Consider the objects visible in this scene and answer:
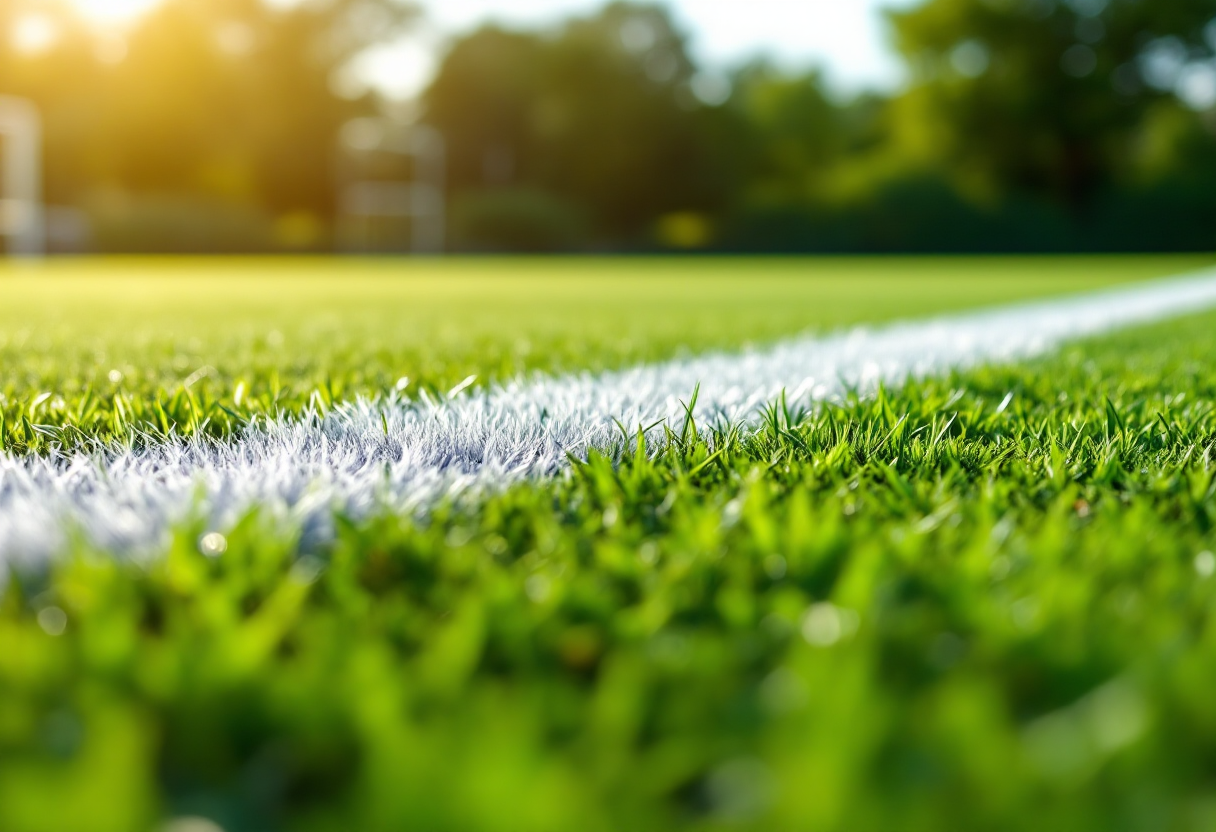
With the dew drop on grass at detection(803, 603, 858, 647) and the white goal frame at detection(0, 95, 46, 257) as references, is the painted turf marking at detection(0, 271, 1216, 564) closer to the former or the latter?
the dew drop on grass at detection(803, 603, 858, 647)

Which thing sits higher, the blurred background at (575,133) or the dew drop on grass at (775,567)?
the blurred background at (575,133)

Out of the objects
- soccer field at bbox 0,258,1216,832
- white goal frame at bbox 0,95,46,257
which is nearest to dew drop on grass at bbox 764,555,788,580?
soccer field at bbox 0,258,1216,832

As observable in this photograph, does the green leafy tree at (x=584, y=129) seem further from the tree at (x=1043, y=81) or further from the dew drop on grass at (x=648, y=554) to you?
the dew drop on grass at (x=648, y=554)

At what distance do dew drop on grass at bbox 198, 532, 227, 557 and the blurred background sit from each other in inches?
1229

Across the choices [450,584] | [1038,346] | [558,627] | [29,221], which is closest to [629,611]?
[558,627]

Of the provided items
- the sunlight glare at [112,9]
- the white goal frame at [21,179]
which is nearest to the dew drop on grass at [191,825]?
the white goal frame at [21,179]

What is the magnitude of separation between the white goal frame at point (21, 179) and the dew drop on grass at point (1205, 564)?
1683 cm

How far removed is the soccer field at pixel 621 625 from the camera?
23.4 inches

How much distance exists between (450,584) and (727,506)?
370 mm

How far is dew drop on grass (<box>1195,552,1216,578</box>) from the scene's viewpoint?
3.23 feet

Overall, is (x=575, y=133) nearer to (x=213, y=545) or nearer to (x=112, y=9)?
(x=112, y=9)

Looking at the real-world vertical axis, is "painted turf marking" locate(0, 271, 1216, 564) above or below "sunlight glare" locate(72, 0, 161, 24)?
below

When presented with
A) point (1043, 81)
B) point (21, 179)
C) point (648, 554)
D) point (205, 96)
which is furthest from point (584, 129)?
point (648, 554)

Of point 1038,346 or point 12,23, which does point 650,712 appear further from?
point 12,23
